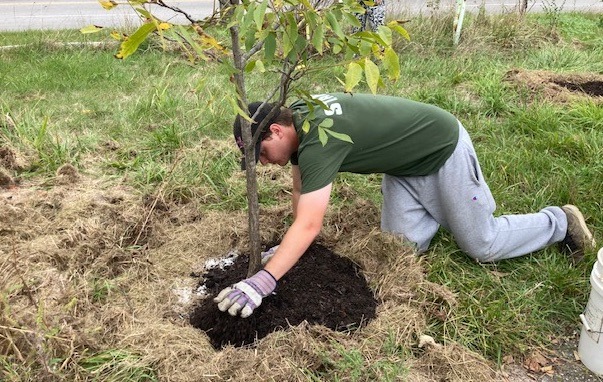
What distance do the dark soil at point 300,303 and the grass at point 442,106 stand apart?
26 cm

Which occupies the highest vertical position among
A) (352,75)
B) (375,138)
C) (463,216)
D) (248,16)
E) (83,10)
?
(248,16)

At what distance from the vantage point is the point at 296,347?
1.97m

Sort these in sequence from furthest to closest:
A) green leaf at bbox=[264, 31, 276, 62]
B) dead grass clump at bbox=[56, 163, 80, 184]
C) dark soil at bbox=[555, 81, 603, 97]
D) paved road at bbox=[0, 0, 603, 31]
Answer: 1. paved road at bbox=[0, 0, 603, 31]
2. dark soil at bbox=[555, 81, 603, 97]
3. dead grass clump at bbox=[56, 163, 80, 184]
4. green leaf at bbox=[264, 31, 276, 62]

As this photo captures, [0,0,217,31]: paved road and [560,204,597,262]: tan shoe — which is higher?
[560,204,597,262]: tan shoe

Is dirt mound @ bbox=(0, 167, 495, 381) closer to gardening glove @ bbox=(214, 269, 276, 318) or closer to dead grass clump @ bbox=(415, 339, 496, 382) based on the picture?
dead grass clump @ bbox=(415, 339, 496, 382)

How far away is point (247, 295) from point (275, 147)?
58 centimetres

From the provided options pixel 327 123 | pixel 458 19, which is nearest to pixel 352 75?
pixel 327 123

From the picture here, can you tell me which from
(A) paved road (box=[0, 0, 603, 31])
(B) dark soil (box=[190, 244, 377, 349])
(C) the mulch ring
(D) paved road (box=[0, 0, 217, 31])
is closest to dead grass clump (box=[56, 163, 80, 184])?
(B) dark soil (box=[190, 244, 377, 349])

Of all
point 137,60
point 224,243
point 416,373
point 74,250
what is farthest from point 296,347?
point 137,60

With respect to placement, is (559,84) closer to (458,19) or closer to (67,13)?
(458,19)

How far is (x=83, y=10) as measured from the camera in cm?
1062

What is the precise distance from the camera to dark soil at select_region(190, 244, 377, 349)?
6.95 feet

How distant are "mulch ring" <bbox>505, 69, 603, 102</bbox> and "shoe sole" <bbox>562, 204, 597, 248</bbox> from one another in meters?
1.89

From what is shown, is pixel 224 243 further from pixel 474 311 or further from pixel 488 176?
pixel 488 176
